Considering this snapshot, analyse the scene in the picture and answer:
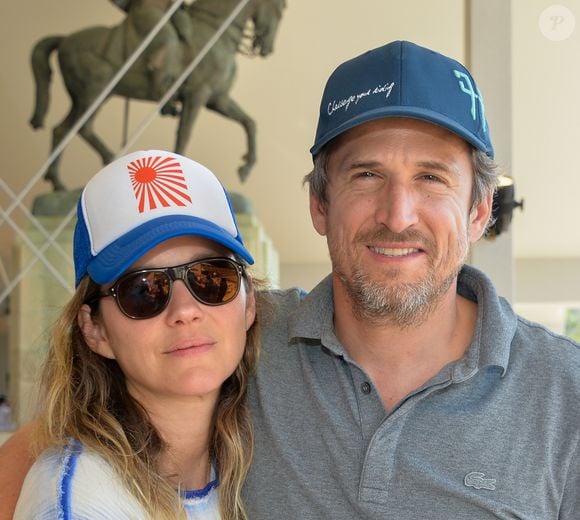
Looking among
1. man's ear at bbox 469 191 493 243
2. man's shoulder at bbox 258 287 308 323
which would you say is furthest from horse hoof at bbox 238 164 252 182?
man's ear at bbox 469 191 493 243

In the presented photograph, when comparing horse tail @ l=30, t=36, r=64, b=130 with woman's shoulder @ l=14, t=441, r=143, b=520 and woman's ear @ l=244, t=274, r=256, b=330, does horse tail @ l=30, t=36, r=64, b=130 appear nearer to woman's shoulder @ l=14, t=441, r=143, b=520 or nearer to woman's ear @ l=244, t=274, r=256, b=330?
woman's ear @ l=244, t=274, r=256, b=330

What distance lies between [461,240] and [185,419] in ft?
1.59

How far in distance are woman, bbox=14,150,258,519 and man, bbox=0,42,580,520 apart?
0.10 metres

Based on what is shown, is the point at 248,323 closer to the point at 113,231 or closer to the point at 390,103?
the point at 113,231

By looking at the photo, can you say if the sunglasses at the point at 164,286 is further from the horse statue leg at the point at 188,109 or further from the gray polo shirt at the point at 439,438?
the horse statue leg at the point at 188,109

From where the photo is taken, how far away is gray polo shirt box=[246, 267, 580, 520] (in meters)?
1.10

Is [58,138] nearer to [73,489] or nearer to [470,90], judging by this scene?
[470,90]

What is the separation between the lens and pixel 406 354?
50.9 inches

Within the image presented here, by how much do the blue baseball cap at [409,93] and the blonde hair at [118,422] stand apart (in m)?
0.30


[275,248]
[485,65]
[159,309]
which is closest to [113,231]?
[159,309]

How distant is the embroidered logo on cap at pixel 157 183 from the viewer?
1118 millimetres

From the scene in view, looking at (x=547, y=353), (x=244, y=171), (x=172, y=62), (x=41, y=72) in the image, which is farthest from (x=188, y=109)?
(x=547, y=353)

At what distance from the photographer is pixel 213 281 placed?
3.67ft

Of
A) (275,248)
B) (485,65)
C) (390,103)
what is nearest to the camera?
(390,103)
